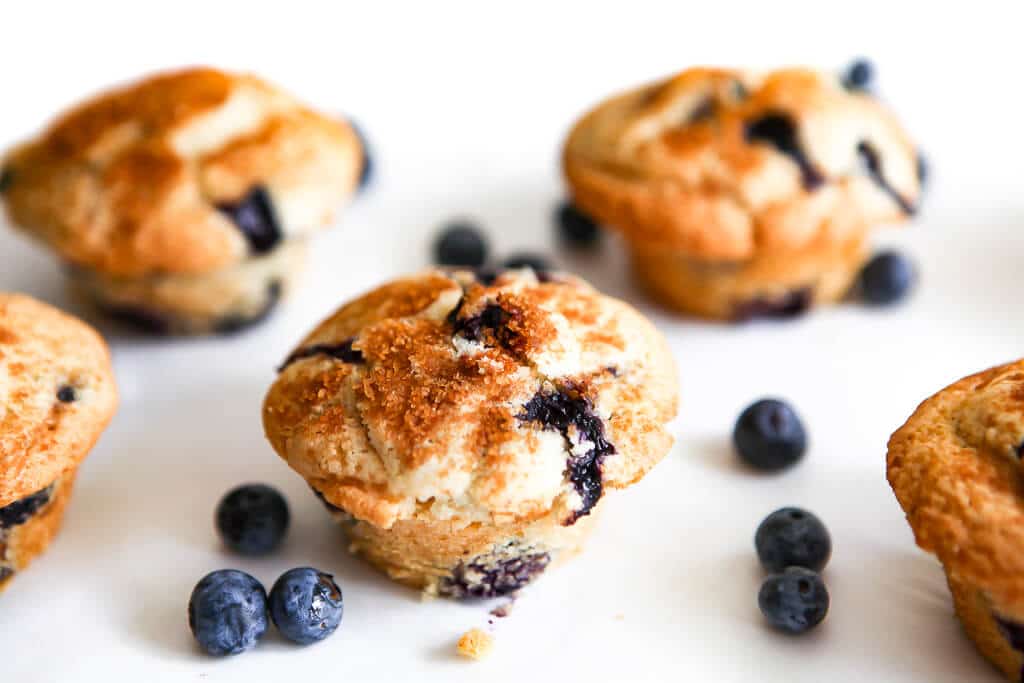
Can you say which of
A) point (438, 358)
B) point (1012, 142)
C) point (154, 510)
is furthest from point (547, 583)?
point (1012, 142)

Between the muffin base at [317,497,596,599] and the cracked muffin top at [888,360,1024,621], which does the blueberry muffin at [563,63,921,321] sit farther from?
the muffin base at [317,497,596,599]

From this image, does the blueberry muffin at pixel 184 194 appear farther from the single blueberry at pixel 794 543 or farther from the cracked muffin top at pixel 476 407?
the single blueberry at pixel 794 543

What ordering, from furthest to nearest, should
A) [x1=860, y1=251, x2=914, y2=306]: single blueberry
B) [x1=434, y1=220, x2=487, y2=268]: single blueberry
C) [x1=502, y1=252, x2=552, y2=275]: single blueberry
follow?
1. [x1=434, y1=220, x2=487, y2=268]: single blueberry
2. [x1=502, y1=252, x2=552, y2=275]: single blueberry
3. [x1=860, y1=251, x2=914, y2=306]: single blueberry

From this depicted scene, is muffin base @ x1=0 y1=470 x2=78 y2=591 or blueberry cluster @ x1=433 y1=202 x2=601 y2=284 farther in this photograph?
blueberry cluster @ x1=433 y1=202 x2=601 y2=284

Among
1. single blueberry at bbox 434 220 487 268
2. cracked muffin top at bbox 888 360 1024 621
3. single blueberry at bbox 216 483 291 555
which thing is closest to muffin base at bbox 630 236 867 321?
single blueberry at bbox 434 220 487 268

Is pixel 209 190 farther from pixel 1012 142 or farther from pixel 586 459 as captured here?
pixel 1012 142

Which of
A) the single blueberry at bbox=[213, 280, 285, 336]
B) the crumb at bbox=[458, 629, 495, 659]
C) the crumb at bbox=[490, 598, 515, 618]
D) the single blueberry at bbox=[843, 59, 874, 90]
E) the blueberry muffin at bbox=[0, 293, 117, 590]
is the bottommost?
the crumb at bbox=[490, 598, 515, 618]
